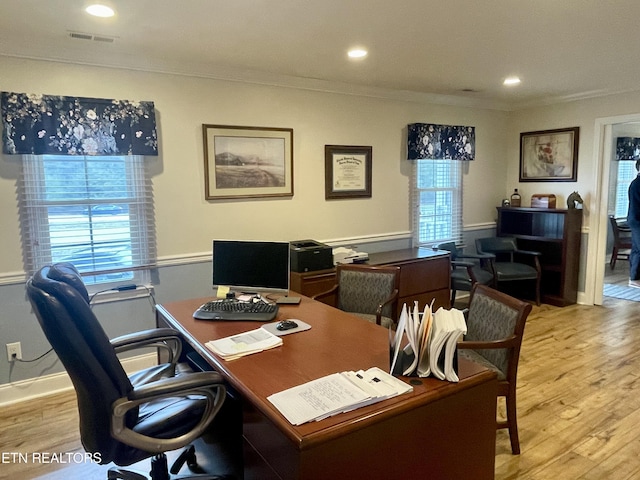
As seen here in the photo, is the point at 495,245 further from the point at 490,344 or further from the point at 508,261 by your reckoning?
the point at 490,344

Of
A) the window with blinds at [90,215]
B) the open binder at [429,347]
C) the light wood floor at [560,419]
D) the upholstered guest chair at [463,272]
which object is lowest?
the light wood floor at [560,419]

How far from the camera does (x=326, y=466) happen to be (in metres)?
1.31

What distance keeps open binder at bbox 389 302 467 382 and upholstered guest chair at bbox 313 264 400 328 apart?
1.31 meters

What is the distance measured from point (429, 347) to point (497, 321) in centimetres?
94

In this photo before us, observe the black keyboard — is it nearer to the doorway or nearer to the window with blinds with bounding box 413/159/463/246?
the window with blinds with bounding box 413/159/463/246

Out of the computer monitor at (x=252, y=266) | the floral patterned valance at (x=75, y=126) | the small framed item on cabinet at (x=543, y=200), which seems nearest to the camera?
the computer monitor at (x=252, y=266)

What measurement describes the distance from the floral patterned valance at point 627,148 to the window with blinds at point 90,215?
21.9ft

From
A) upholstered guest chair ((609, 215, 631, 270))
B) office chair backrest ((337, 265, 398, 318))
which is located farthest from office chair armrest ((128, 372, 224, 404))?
upholstered guest chair ((609, 215, 631, 270))

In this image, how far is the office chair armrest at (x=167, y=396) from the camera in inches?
62.4

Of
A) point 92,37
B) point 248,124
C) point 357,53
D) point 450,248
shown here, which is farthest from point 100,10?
point 450,248

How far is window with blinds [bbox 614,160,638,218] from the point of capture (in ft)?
23.6

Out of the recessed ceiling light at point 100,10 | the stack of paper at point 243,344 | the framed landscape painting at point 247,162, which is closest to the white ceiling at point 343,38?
the recessed ceiling light at point 100,10

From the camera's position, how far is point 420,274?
13.7 ft

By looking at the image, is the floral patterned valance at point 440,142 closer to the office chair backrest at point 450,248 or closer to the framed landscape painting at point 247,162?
the office chair backrest at point 450,248
